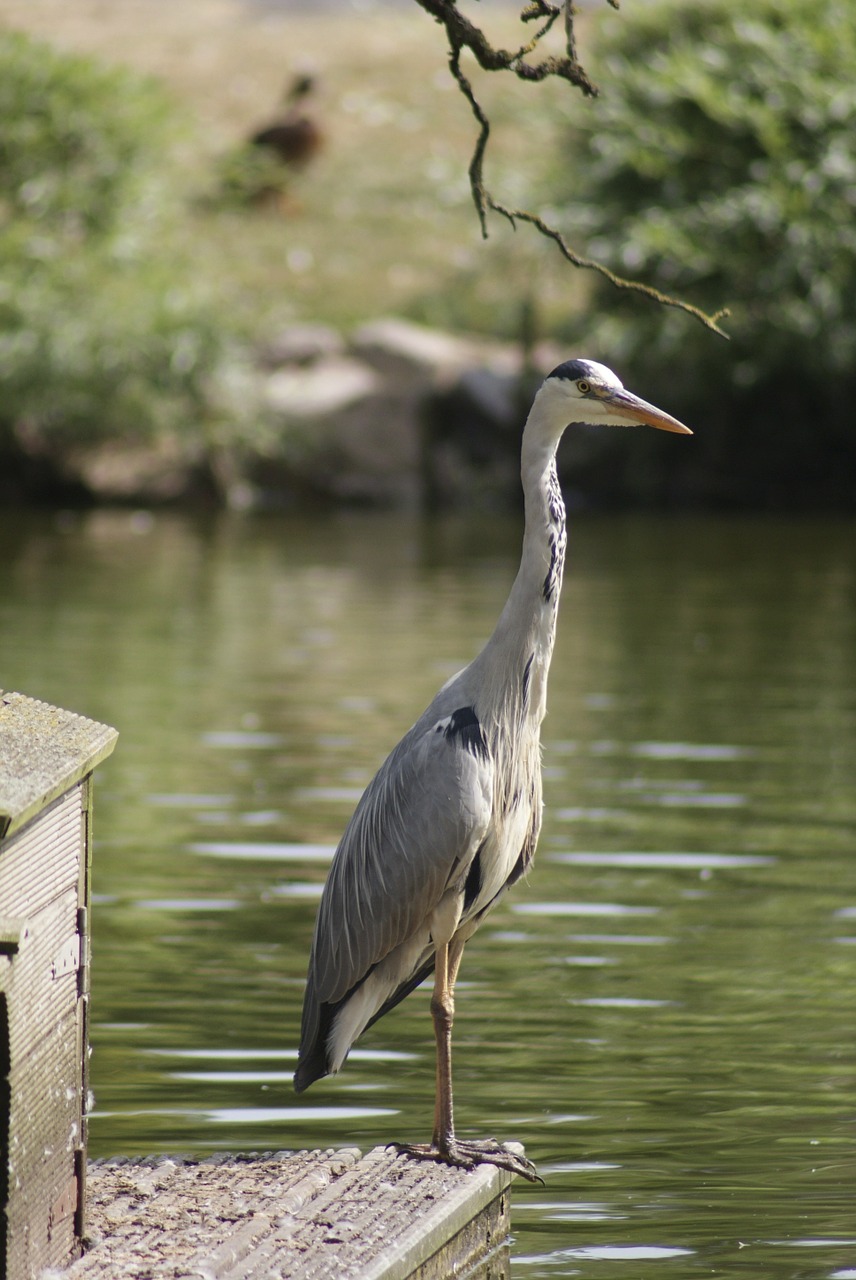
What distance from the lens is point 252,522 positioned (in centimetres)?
2589

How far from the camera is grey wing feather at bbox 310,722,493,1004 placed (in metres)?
4.88

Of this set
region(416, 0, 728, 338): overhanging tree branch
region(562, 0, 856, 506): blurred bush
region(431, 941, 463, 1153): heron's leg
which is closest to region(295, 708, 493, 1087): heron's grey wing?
region(431, 941, 463, 1153): heron's leg

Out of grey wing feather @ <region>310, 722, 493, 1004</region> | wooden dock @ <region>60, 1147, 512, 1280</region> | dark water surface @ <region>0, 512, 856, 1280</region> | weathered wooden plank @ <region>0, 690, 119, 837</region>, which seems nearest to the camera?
weathered wooden plank @ <region>0, 690, 119, 837</region>

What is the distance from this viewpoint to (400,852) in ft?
16.2

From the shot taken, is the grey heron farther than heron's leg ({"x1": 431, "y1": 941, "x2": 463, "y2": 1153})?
Yes

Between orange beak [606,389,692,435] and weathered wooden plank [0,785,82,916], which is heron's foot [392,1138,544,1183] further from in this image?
orange beak [606,389,692,435]

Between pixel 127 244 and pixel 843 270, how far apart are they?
992 cm

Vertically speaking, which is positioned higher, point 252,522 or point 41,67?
point 41,67

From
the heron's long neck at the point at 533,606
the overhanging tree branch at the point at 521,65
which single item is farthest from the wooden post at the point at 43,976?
the overhanging tree branch at the point at 521,65

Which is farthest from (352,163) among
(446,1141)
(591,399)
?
(446,1141)

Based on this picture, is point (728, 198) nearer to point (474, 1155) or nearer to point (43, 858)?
point (474, 1155)

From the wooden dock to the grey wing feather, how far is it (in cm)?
50

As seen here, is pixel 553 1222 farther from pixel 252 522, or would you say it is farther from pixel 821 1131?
pixel 252 522

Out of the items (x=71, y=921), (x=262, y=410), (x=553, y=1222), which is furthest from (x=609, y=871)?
(x=262, y=410)
